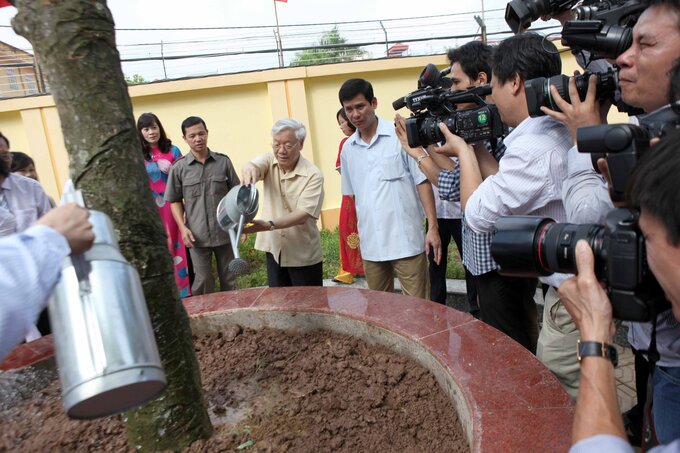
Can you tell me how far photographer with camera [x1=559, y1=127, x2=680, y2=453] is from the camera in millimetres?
879

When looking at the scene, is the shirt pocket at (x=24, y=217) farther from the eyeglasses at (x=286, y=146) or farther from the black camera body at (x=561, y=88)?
the black camera body at (x=561, y=88)

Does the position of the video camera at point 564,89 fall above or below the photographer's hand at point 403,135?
above

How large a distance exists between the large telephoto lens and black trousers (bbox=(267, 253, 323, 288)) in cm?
219

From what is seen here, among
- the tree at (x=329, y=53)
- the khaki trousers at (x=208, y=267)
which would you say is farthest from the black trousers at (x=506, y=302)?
the tree at (x=329, y=53)

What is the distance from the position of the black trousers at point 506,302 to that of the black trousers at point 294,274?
4.15 ft

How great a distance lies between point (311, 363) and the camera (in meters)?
2.10

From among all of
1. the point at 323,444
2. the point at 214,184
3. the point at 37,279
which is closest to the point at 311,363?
the point at 323,444

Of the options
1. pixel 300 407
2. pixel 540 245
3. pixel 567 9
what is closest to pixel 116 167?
pixel 300 407

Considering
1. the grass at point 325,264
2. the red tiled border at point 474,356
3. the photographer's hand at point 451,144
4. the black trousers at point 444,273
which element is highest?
the photographer's hand at point 451,144

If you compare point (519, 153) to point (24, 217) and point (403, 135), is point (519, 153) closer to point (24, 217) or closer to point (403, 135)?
point (403, 135)

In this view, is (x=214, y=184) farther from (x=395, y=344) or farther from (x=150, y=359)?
(x=150, y=359)

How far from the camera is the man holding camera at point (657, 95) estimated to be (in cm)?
132

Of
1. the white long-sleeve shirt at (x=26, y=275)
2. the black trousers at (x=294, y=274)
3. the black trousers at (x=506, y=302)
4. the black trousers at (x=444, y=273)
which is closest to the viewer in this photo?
the white long-sleeve shirt at (x=26, y=275)

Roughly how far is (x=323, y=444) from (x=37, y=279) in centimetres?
112
